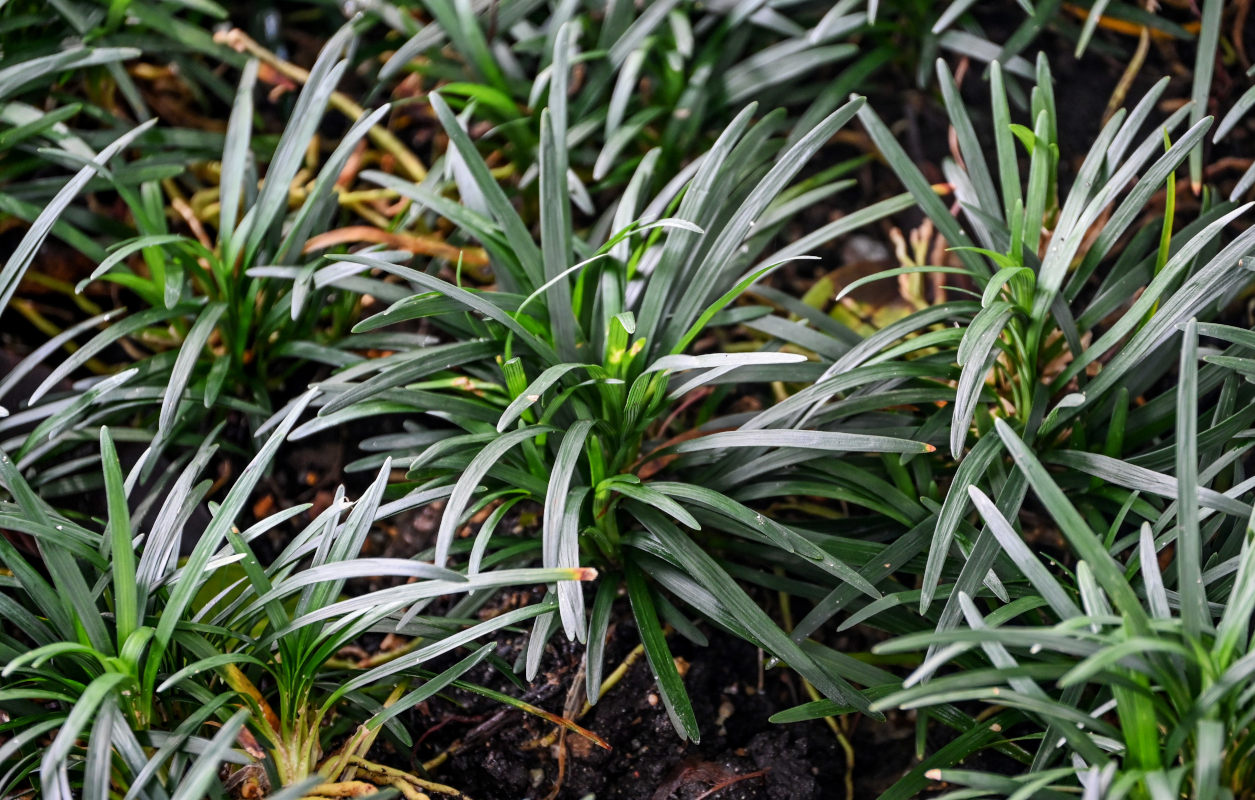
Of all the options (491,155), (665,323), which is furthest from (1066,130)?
(491,155)

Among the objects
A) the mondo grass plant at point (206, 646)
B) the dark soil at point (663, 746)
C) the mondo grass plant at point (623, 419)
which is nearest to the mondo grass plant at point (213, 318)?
the mondo grass plant at point (623, 419)

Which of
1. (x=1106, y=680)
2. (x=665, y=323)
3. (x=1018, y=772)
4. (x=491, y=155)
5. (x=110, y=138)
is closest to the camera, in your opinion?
(x=1106, y=680)

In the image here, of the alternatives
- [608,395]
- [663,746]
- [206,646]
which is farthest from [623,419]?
[206,646]

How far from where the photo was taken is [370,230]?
5.07ft

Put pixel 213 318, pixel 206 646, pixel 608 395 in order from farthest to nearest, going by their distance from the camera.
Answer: pixel 213 318 → pixel 608 395 → pixel 206 646

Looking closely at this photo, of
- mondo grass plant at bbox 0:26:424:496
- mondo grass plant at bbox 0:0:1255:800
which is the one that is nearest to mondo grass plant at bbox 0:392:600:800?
mondo grass plant at bbox 0:0:1255:800

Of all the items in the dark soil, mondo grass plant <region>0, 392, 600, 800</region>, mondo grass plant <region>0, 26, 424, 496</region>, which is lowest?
the dark soil

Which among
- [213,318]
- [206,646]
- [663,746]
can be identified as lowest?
[663,746]

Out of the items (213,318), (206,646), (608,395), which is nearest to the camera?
(206,646)

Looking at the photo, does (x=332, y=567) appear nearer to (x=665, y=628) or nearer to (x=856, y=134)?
(x=665, y=628)

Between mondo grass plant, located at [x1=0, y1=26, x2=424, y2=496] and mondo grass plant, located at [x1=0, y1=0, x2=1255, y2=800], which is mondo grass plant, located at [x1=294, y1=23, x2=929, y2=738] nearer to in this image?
mondo grass plant, located at [x1=0, y1=0, x2=1255, y2=800]

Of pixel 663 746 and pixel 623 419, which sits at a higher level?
pixel 623 419

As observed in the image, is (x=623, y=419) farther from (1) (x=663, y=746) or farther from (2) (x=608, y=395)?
(1) (x=663, y=746)

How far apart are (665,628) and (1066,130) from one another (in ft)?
3.64
